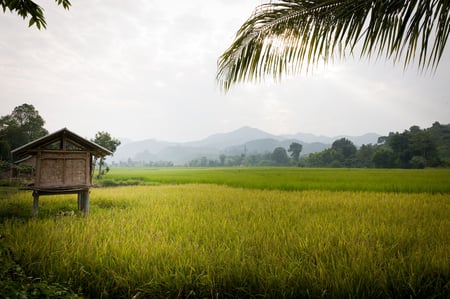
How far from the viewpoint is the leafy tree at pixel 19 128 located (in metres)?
10.6

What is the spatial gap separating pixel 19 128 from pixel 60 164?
10.6 metres

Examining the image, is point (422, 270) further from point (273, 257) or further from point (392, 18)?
point (392, 18)

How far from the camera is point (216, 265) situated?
7.35 ft

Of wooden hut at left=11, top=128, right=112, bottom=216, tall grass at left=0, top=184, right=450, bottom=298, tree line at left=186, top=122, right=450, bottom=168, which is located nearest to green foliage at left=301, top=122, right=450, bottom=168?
tree line at left=186, top=122, right=450, bottom=168

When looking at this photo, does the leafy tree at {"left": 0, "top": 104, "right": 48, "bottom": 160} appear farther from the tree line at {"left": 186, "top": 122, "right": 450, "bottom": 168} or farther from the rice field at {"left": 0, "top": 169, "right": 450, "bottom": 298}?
the tree line at {"left": 186, "top": 122, "right": 450, "bottom": 168}

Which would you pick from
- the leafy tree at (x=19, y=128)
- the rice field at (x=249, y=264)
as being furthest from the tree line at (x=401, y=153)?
the leafy tree at (x=19, y=128)

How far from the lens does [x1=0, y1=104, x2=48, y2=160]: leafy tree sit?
10.6m

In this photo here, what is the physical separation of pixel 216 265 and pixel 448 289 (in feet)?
6.54

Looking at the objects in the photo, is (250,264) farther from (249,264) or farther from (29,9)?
(29,9)

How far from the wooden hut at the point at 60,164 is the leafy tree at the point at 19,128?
7.58m

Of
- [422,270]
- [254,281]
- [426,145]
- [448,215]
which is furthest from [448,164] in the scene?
[254,281]

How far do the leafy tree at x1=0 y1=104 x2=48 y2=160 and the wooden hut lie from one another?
7.58 m

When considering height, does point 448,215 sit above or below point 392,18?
below

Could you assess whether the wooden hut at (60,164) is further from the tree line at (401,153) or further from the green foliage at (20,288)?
the tree line at (401,153)
